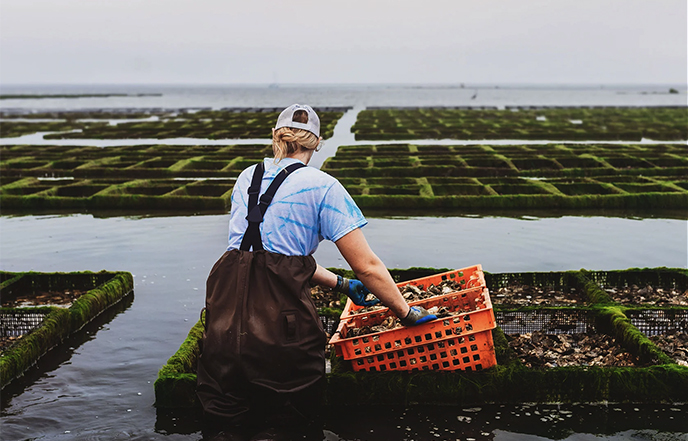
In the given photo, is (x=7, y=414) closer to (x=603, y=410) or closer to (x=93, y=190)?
(x=603, y=410)

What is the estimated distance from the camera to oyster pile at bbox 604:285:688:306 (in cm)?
986

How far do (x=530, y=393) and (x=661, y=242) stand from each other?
10608 mm

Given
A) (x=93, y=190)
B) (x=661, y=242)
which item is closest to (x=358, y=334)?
(x=661, y=242)

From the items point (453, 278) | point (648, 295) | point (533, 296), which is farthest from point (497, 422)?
point (648, 295)

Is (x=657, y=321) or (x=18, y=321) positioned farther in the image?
(x=18, y=321)

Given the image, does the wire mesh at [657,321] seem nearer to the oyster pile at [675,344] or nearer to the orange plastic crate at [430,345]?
the oyster pile at [675,344]

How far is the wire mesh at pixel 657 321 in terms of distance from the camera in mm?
8508

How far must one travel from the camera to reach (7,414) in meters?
6.67

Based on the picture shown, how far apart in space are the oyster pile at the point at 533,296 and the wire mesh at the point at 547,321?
949 millimetres

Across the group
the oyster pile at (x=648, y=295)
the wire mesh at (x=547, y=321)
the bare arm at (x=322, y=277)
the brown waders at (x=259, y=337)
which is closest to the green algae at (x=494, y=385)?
the bare arm at (x=322, y=277)

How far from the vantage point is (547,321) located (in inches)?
339

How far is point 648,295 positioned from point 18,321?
9420 millimetres

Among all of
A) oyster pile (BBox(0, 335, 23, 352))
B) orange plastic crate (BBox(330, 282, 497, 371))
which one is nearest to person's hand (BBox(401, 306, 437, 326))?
orange plastic crate (BBox(330, 282, 497, 371))

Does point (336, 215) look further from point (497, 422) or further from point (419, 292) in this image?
point (497, 422)
